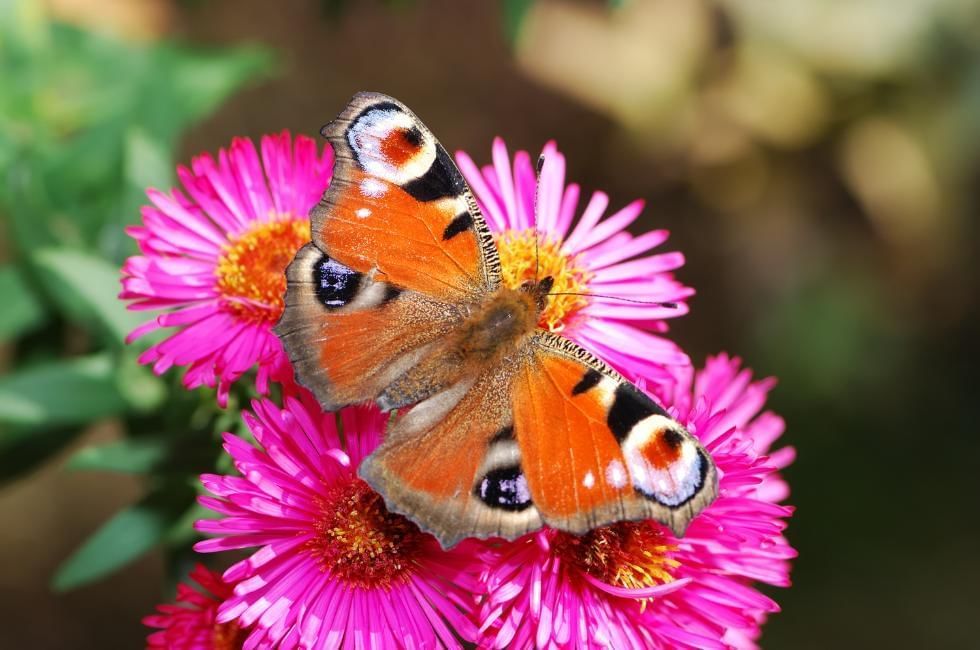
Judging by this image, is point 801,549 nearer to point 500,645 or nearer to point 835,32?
point 835,32

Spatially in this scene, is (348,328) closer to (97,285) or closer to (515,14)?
(97,285)

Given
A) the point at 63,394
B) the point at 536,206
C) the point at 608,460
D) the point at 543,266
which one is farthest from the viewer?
the point at 63,394

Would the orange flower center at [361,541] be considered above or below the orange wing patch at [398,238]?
below

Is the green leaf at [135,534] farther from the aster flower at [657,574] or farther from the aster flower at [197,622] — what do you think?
the aster flower at [657,574]

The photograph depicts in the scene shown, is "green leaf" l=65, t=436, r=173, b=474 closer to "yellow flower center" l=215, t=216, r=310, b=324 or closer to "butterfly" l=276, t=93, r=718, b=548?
"yellow flower center" l=215, t=216, r=310, b=324

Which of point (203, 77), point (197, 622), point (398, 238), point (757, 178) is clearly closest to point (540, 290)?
point (398, 238)

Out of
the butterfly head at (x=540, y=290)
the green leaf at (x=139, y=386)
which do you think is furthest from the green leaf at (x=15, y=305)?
the butterfly head at (x=540, y=290)
